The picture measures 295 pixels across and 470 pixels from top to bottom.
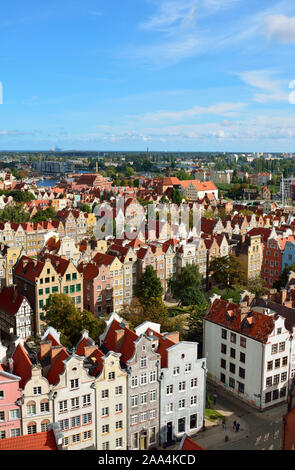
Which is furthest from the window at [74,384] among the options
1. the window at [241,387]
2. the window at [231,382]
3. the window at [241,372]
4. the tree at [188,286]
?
the tree at [188,286]

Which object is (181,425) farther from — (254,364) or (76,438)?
(254,364)

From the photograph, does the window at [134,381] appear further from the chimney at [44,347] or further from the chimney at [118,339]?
the chimney at [44,347]

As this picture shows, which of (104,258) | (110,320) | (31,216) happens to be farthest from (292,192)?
(110,320)

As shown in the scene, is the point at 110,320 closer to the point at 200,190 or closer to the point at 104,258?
the point at 104,258

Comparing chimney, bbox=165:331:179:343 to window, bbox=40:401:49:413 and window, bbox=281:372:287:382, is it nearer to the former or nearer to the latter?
window, bbox=40:401:49:413
